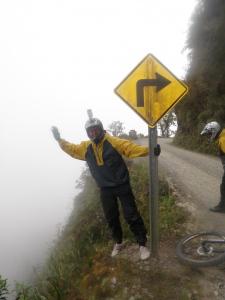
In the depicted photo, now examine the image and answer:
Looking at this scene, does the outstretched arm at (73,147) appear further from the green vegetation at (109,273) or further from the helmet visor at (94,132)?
the green vegetation at (109,273)

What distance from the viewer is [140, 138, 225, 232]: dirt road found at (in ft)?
22.0

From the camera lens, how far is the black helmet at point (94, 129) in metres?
4.99

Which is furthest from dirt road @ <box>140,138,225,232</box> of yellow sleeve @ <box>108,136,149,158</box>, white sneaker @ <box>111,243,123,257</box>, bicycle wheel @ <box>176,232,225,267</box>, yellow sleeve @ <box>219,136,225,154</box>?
yellow sleeve @ <box>108,136,149,158</box>

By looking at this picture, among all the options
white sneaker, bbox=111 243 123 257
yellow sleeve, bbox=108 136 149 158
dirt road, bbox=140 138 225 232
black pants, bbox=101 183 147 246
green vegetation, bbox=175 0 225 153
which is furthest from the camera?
green vegetation, bbox=175 0 225 153

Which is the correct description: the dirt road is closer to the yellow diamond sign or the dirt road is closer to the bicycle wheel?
the bicycle wheel

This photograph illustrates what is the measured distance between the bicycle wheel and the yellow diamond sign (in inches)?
77.2

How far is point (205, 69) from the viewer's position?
58.6 feet

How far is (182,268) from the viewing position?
4887 mm

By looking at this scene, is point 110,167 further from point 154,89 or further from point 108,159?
point 154,89

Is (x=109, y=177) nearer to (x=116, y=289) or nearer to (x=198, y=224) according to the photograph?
(x=116, y=289)

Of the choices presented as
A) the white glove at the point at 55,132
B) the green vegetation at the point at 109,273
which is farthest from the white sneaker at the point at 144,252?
the white glove at the point at 55,132

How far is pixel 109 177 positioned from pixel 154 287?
1.67 metres

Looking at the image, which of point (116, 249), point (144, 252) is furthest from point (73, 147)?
point (144, 252)

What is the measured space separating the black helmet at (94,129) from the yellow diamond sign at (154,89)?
781mm
